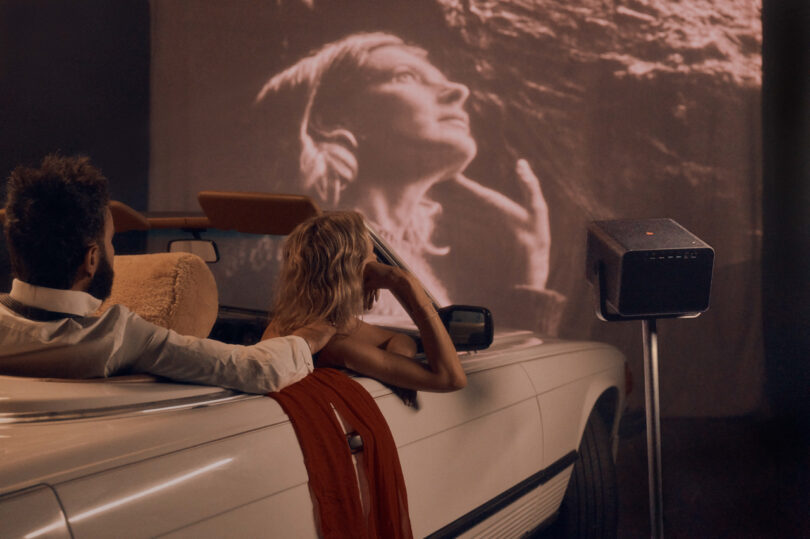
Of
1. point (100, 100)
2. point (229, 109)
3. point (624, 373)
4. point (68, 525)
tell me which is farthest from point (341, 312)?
point (229, 109)

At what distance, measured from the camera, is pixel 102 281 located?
56.7 inches

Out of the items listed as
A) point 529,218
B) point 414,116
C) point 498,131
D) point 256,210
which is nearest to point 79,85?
point 414,116

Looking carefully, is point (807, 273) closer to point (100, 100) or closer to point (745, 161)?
point (745, 161)

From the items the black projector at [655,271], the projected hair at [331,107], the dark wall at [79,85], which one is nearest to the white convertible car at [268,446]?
the black projector at [655,271]

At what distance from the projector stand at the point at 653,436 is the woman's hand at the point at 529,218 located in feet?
11.0

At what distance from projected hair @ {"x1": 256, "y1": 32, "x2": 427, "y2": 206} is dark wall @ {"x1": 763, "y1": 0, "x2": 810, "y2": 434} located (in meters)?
2.88

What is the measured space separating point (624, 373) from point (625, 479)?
1517mm

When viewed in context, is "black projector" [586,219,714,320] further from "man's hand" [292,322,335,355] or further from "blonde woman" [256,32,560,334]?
"blonde woman" [256,32,560,334]

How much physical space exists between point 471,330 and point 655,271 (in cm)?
71

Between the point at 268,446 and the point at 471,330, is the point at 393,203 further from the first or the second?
the point at 268,446

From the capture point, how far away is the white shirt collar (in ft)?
4.53

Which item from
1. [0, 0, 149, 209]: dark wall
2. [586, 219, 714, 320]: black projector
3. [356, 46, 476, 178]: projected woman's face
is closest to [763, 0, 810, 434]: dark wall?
[356, 46, 476, 178]: projected woman's face

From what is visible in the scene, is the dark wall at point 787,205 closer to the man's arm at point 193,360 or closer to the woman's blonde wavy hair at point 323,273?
the woman's blonde wavy hair at point 323,273

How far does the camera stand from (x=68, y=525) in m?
1.02
